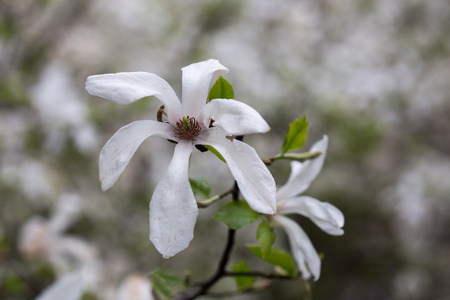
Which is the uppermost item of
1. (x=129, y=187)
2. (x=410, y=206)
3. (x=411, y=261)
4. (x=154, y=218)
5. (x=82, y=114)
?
(x=154, y=218)

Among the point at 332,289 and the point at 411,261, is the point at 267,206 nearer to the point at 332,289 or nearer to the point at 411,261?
the point at 411,261

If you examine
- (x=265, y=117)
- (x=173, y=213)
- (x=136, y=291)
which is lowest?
(x=265, y=117)

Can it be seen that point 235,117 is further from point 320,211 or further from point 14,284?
point 14,284

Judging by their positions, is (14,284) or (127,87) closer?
(127,87)

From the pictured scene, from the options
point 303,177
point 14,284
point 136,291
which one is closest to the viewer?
point 303,177

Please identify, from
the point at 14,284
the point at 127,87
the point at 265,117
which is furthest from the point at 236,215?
the point at 265,117

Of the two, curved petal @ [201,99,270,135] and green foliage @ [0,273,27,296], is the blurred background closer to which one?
green foliage @ [0,273,27,296]

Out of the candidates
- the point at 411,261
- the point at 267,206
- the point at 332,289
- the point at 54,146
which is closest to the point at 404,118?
the point at 411,261
